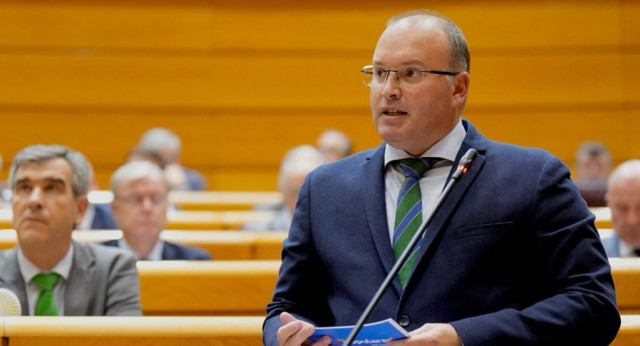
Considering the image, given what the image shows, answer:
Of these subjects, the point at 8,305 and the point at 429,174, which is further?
the point at 8,305

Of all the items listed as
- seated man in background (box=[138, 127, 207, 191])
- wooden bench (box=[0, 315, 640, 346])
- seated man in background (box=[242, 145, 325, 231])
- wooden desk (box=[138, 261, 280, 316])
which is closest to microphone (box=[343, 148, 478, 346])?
wooden bench (box=[0, 315, 640, 346])

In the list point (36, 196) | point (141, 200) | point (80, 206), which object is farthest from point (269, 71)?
point (36, 196)

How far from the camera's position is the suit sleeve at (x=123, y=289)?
2.88m

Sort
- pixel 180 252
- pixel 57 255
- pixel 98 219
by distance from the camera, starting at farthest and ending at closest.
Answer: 1. pixel 98 219
2. pixel 180 252
3. pixel 57 255

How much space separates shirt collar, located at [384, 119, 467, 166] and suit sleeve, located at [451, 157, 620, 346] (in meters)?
0.20

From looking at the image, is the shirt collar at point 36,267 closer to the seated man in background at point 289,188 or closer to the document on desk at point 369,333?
the document on desk at point 369,333

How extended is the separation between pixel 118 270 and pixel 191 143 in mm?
5148

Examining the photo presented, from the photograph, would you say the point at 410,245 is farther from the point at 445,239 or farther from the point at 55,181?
the point at 55,181

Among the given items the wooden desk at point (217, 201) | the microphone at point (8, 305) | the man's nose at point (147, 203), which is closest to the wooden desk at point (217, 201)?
the wooden desk at point (217, 201)

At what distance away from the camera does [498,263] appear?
1713mm

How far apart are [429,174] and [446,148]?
0.07 metres

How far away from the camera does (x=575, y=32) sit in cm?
785

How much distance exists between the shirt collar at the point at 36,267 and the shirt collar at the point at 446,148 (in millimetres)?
1614

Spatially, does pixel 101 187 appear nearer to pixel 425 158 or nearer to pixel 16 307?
pixel 16 307
